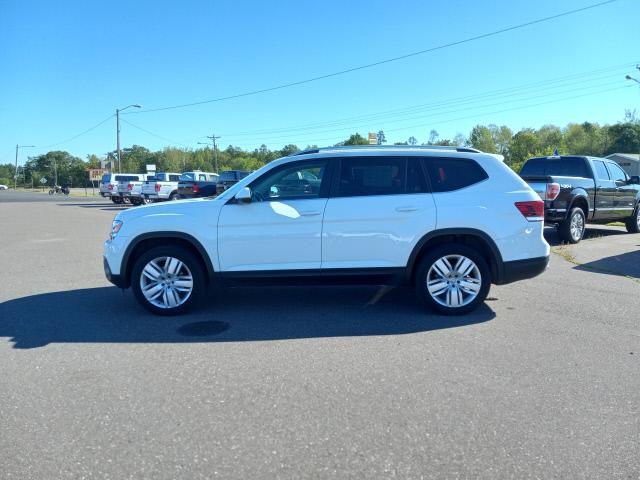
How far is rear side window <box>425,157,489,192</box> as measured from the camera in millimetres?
5562

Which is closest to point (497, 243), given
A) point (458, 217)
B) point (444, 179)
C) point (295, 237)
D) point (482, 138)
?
point (458, 217)

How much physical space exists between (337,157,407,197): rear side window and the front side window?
277 millimetres

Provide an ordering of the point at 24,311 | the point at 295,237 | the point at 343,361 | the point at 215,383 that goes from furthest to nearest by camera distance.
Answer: the point at 24,311 < the point at 295,237 < the point at 343,361 < the point at 215,383

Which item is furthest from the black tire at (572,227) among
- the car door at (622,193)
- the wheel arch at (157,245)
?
the wheel arch at (157,245)

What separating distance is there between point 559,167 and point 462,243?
7.86m

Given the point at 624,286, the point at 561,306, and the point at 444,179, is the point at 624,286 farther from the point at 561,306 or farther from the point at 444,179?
the point at 444,179

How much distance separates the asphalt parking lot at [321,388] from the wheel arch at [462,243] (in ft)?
1.82

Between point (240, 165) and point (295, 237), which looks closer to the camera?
point (295, 237)

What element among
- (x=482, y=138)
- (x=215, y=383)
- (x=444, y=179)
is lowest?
(x=215, y=383)

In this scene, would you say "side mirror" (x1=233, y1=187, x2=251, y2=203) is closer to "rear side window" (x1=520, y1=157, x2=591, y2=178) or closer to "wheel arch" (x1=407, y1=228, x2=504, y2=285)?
"wheel arch" (x1=407, y1=228, x2=504, y2=285)

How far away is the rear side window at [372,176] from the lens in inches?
217

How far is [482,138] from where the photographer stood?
10912cm

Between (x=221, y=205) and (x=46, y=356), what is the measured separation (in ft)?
7.45

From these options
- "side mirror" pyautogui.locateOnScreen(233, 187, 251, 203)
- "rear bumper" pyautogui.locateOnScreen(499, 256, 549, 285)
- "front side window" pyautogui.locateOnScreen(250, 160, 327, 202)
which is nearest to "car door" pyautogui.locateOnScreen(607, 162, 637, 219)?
"rear bumper" pyautogui.locateOnScreen(499, 256, 549, 285)
